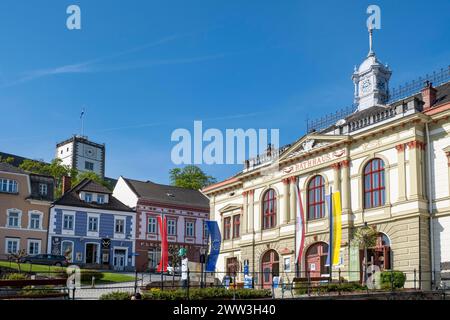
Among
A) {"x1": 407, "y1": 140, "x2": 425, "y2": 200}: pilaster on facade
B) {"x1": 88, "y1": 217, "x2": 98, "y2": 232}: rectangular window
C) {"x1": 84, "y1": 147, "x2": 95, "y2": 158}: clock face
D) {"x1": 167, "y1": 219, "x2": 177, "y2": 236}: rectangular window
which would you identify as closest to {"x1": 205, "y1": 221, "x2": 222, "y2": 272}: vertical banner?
{"x1": 407, "y1": 140, "x2": 425, "y2": 200}: pilaster on facade

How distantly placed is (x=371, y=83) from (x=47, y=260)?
1126 inches

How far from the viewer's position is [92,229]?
5734 centimetres

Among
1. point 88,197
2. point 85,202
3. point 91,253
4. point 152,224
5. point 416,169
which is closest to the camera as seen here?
point 416,169

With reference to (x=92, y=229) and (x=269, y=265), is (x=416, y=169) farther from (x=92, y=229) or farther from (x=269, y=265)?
(x=92, y=229)

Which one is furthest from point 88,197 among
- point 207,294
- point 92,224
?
point 207,294

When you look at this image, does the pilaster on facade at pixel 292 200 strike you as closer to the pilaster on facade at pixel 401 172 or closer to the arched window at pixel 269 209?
the arched window at pixel 269 209

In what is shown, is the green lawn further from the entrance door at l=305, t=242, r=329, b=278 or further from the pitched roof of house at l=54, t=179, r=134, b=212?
the entrance door at l=305, t=242, r=329, b=278

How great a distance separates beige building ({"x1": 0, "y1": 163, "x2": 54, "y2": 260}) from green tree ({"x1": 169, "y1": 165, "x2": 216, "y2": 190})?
2292cm

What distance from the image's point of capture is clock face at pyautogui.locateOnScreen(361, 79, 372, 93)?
45.7m

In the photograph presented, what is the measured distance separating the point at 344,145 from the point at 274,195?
743 centimetres

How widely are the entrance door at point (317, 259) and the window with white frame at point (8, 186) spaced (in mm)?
29139

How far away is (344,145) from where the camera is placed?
35625mm
